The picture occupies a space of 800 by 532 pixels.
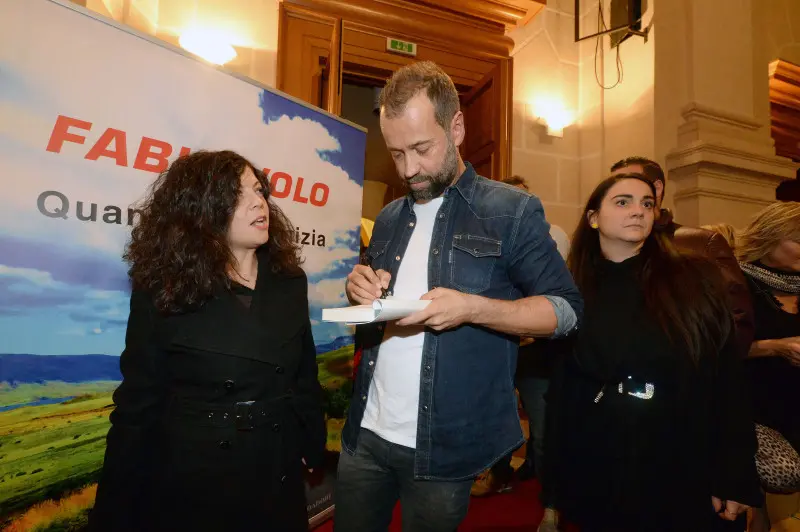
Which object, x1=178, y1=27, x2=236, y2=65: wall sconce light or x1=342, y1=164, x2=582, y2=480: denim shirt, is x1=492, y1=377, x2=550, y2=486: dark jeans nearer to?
x1=342, y1=164, x2=582, y2=480: denim shirt

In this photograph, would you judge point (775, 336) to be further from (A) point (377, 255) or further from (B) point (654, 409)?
(A) point (377, 255)

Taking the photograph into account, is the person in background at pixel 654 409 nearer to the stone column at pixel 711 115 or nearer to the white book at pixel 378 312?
the white book at pixel 378 312

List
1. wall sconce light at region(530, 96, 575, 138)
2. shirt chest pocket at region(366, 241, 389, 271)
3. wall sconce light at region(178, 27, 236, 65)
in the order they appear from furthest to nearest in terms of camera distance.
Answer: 1. wall sconce light at region(530, 96, 575, 138)
2. wall sconce light at region(178, 27, 236, 65)
3. shirt chest pocket at region(366, 241, 389, 271)

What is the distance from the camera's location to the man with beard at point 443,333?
122cm

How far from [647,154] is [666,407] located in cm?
325

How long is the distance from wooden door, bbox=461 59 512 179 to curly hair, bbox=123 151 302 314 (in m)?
3.11

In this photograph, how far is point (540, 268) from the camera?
1.21 meters

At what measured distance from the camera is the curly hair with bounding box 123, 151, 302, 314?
4.25ft

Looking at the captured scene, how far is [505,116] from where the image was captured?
4141mm

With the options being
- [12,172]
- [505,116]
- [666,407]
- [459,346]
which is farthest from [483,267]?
[505,116]

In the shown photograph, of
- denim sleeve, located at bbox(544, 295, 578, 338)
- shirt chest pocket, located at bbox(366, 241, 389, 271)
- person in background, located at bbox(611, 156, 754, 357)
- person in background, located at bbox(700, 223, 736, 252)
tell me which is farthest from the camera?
person in background, located at bbox(700, 223, 736, 252)

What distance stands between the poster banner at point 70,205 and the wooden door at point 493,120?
2.74 m

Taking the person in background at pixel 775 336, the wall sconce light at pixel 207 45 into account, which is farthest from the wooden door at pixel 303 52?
the person in background at pixel 775 336

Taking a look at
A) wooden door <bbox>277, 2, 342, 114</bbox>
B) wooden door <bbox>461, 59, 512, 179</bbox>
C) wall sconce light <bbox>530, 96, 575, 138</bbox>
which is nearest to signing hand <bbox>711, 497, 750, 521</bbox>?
wooden door <bbox>461, 59, 512, 179</bbox>
